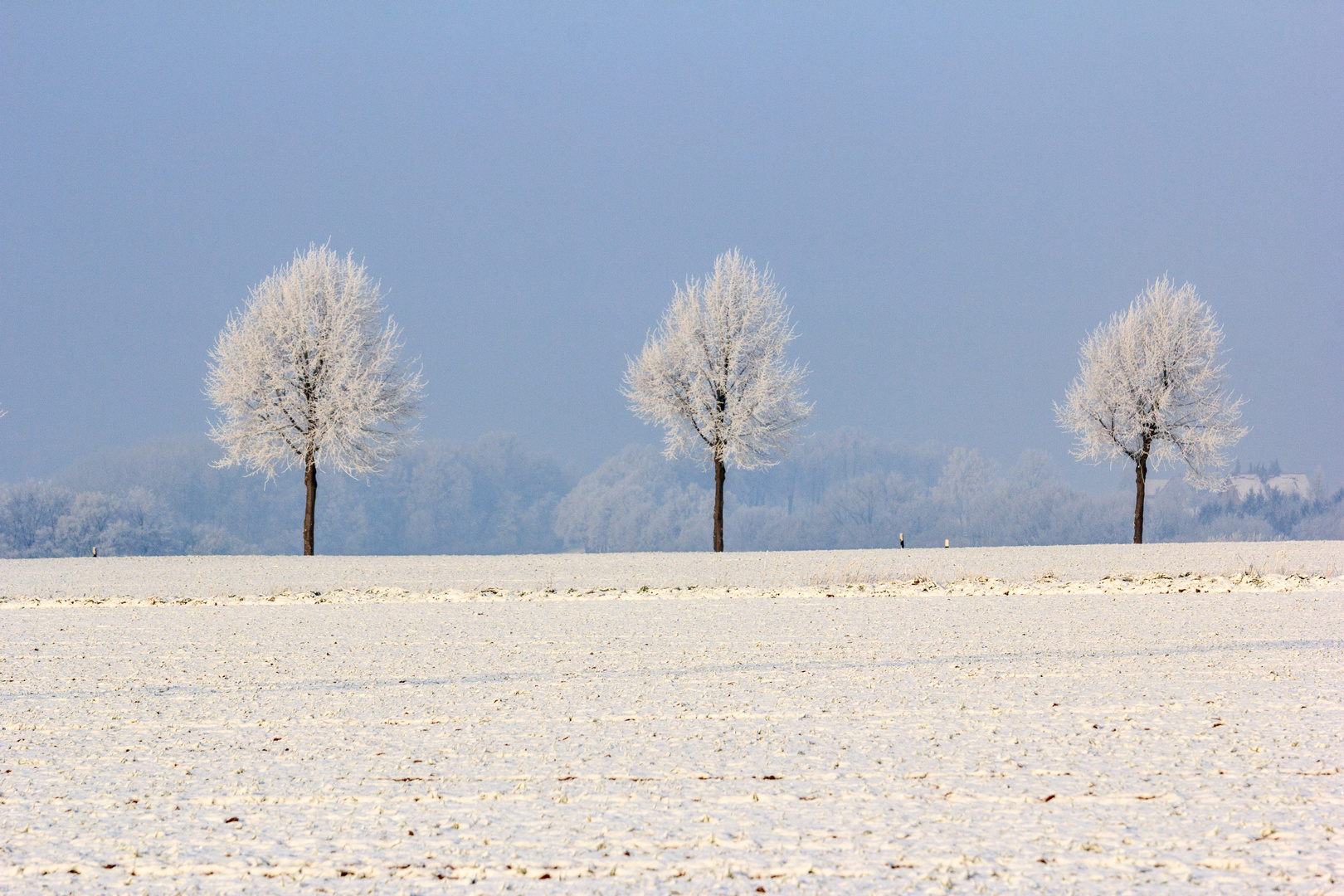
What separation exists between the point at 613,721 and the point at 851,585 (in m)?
13.1

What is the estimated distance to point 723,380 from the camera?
32156 millimetres

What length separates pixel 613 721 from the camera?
7.79 metres

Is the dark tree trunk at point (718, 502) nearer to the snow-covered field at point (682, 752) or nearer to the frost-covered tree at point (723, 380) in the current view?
the frost-covered tree at point (723, 380)

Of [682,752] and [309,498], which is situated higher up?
[309,498]

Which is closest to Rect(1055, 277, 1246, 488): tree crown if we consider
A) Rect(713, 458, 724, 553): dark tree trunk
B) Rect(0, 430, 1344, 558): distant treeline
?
Rect(713, 458, 724, 553): dark tree trunk

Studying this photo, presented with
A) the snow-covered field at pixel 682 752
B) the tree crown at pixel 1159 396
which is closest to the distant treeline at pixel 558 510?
the tree crown at pixel 1159 396

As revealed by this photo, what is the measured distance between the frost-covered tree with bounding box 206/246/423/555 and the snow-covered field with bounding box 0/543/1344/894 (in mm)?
14913

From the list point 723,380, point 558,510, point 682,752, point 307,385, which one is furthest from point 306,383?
point 558,510

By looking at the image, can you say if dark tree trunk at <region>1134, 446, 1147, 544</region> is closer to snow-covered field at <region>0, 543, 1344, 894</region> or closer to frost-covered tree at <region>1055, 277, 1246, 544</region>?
frost-covered tree at <region>1055, 277, 1246, 544</region>

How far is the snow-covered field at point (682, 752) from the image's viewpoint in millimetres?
4809

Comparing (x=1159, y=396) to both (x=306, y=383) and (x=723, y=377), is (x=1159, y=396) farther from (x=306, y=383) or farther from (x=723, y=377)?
(x=306, y=383)

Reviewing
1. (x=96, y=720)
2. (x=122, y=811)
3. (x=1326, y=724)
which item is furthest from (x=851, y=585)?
(x=122, y=811)

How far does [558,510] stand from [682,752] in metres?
70.0

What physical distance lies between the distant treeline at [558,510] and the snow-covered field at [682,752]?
4815 centimetres
